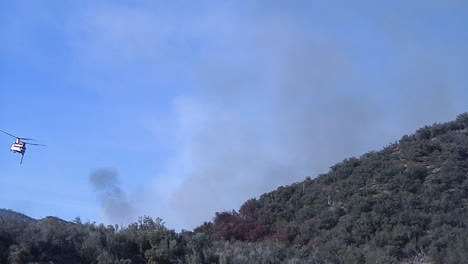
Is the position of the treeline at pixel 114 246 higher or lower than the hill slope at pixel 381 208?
lower

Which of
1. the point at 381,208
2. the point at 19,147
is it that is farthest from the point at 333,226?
the point at 19,147

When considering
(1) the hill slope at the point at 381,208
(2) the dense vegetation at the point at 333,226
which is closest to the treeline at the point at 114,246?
(2) the dense vegetation at the point at 333,226

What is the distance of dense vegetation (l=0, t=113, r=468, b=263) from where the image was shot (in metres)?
15.4

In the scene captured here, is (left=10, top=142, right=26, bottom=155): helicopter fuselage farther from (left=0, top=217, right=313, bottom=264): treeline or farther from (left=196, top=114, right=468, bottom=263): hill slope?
(left=196, top=114, right=468, bottom=263): hill slope

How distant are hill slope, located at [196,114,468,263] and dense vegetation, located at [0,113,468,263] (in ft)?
0.17

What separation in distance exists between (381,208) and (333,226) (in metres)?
2.49

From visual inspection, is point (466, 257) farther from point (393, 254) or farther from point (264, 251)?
point (264, 251)

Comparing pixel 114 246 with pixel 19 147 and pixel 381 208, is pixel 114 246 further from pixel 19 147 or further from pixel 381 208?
pixel 381 208

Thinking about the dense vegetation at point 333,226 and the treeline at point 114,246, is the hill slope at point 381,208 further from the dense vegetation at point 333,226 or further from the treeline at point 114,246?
the treeline at point 114,246

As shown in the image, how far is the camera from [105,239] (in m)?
16.0

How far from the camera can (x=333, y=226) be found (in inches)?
1293

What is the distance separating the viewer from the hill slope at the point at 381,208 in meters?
27.4

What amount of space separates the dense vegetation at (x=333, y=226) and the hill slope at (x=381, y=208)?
5cm

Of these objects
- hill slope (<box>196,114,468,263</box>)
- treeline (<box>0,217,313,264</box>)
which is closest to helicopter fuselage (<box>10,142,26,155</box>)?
treeline (<box>0,217,313,264</box>)
